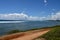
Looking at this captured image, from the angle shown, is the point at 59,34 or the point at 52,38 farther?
the point at 59,34

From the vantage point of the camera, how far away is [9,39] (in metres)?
13.5

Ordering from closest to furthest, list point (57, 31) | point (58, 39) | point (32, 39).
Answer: point (58, 39)
point (32, 39)
point (57, 31)

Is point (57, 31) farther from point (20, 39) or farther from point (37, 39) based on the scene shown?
point (20, 39)

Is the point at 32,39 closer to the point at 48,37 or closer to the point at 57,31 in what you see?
the point at 48,37

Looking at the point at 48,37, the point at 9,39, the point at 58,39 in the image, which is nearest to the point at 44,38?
the point at 48,37

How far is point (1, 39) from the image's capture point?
1346 cm

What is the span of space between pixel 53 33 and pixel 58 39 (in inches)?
60.0

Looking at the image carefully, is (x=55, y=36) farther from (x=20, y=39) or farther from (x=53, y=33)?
(x=20, y=39)

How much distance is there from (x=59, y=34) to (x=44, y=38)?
1273mm

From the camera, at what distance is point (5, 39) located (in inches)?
532

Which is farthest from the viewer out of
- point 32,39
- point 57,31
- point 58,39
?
point 57,31

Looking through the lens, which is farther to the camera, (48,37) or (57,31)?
(57,31)

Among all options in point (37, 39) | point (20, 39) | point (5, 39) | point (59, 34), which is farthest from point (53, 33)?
point (5, 39)

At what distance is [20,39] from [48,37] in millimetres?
1935
